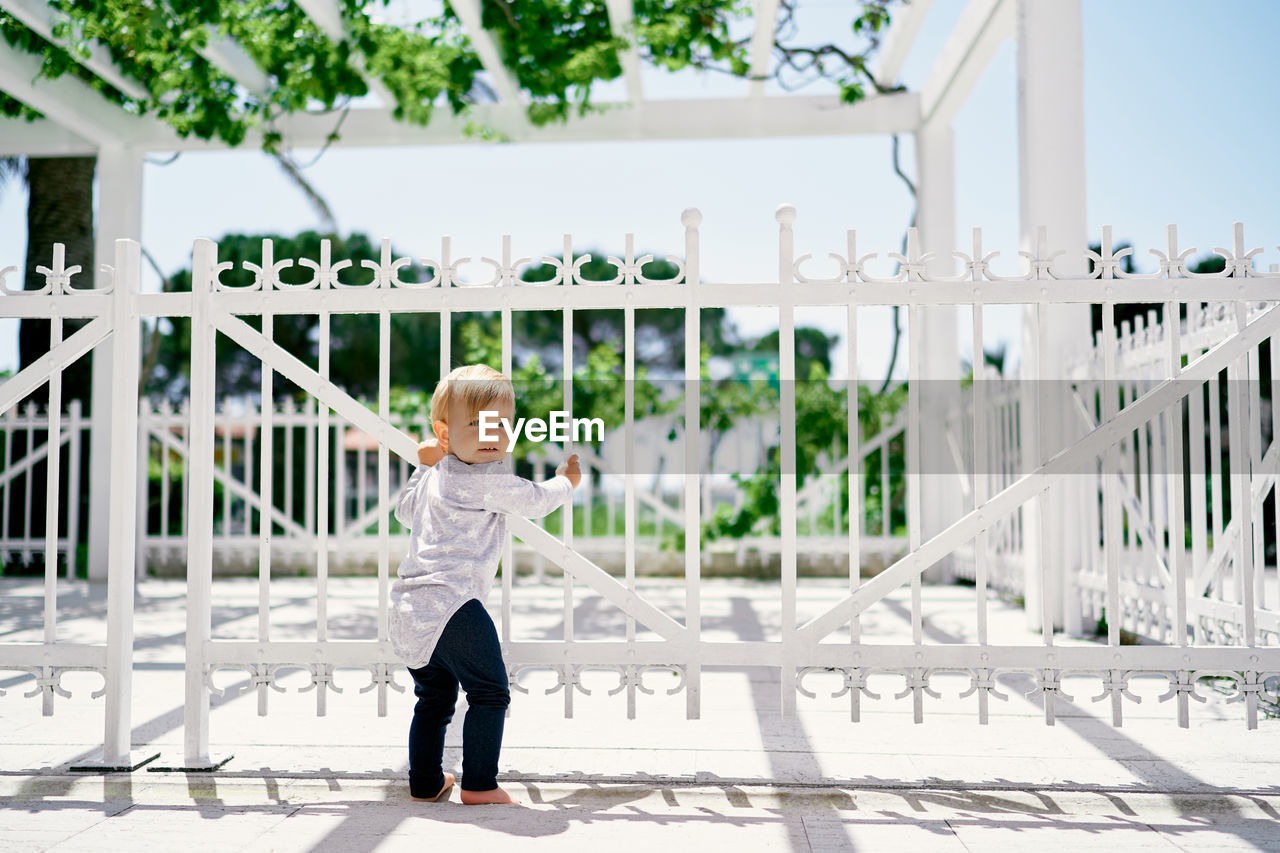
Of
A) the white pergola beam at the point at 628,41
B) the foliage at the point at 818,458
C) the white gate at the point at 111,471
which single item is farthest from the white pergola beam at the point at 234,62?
the foliage at the point at 818,458

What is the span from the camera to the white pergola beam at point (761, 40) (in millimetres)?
6945

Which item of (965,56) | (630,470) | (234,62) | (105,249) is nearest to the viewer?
(630,470)

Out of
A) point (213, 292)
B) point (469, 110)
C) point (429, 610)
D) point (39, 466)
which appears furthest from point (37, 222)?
point (429, 610)

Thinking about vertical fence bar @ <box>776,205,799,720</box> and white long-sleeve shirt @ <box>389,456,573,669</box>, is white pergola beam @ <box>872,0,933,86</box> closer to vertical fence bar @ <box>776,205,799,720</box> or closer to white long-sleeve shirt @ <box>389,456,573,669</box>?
vertical fence bar @ <box>776,205,799,720</box>

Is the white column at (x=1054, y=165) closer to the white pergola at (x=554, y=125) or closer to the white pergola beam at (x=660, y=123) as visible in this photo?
the white pergola at (x=554, y=125)

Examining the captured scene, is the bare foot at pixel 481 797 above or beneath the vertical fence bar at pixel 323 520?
beneath

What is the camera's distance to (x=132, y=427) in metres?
3.24

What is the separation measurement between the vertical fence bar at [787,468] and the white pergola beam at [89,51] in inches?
236

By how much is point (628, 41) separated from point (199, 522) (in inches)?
211

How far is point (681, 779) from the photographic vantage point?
3.01m

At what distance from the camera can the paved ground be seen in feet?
8.38

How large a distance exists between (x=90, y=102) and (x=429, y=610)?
301 inches

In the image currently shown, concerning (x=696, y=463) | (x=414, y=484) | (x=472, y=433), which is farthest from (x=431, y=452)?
(x=696, y=463)

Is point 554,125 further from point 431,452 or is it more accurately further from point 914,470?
point 914,470
